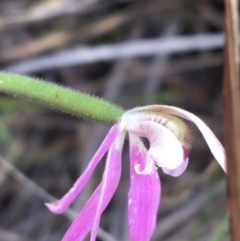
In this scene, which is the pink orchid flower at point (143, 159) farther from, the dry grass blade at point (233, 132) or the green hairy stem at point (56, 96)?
the dry grass blade at point (233, 132)

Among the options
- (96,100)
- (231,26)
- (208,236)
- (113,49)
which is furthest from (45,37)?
(231,26)

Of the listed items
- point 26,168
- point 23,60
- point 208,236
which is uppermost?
point 23,60

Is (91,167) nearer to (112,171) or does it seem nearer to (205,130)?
(112,171)

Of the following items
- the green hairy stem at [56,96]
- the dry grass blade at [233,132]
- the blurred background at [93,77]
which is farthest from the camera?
the blurred background at [93,77]

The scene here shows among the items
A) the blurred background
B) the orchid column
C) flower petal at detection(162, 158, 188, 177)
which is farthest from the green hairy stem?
the blurred background

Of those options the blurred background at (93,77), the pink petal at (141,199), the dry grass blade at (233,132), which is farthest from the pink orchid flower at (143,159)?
the blurred background at (93,77)

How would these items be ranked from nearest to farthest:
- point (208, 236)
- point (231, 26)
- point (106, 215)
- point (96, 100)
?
point (231, 26) < point (96, 100) < point (208, 236) < point (106, 215)

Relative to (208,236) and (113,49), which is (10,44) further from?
(208,236)

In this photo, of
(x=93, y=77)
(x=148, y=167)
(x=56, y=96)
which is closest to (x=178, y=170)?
(x=148, y=167)
